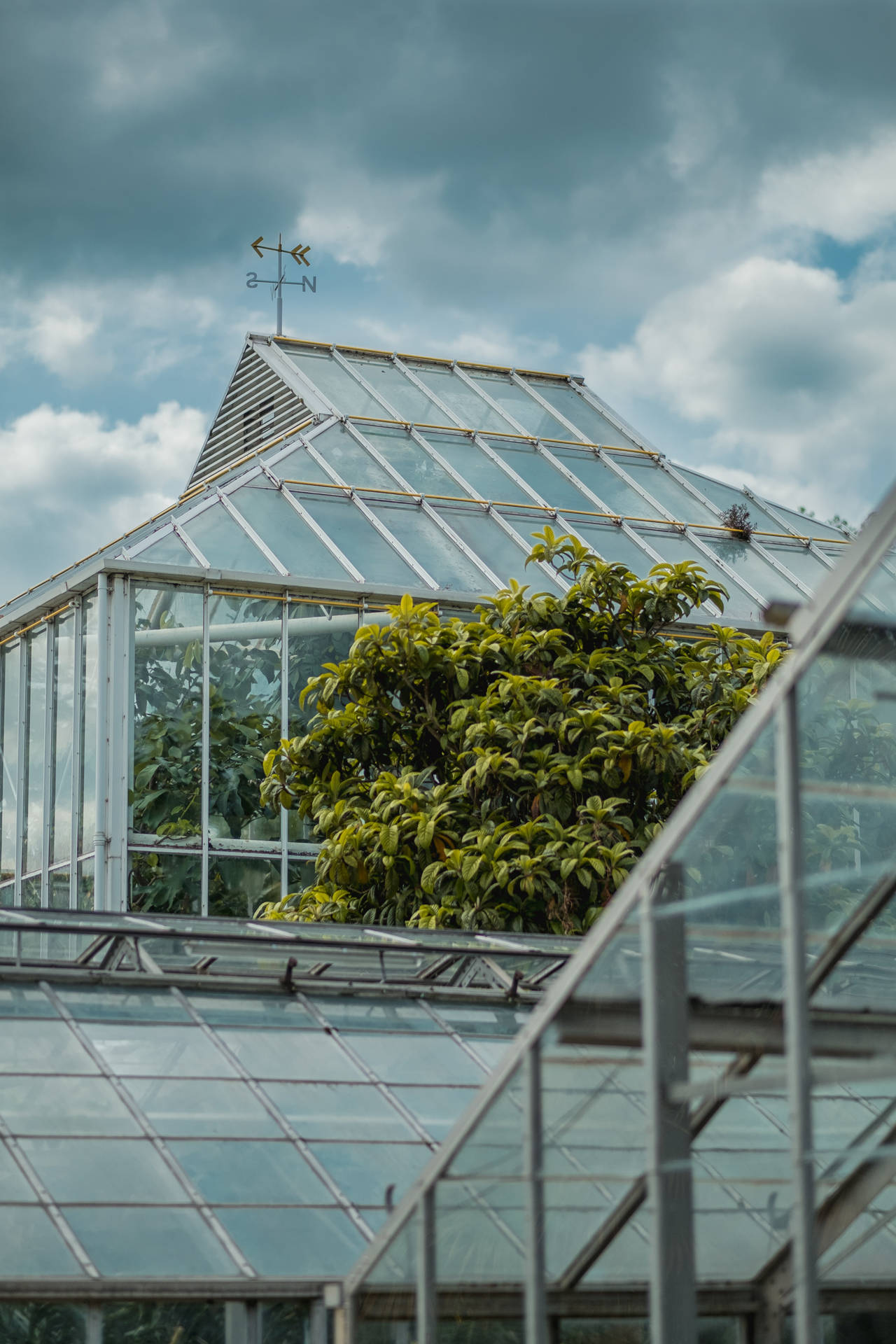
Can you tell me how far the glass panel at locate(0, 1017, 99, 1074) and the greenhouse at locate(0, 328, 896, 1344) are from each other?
3 cm

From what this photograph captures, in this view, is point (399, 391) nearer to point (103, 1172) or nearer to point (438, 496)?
point (438, 496)

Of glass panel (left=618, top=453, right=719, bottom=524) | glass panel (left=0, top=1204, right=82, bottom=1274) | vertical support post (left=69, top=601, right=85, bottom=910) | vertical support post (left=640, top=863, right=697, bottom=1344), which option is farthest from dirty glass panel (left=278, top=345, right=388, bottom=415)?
vertical support post (left=640, top=863, right=697, bottom=1344)

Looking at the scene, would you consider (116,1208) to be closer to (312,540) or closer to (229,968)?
(229,968)

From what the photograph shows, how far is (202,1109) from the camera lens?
40.5 feet

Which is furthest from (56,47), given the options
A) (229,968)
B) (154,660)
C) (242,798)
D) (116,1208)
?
(116,1208)

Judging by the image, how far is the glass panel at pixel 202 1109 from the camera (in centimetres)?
1211

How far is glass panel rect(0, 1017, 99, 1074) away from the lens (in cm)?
1233

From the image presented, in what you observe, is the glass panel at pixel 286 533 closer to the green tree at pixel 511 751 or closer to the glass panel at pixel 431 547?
the glass panel at pixel 431 547

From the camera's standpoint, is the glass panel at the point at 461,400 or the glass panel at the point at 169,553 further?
the glass panel at the point at 461,400

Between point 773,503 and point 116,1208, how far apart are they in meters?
25.5

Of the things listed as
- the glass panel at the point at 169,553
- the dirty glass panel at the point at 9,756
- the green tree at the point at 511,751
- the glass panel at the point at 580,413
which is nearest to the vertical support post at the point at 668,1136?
the green tree at the point at 511,751

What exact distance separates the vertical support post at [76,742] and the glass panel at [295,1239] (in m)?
12.6

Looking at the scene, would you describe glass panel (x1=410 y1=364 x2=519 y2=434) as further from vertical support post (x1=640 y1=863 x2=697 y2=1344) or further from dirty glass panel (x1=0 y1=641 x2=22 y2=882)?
vertical support post (x1=640 y1=863 x2=697 y2=1344)

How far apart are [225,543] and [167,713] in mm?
2842
